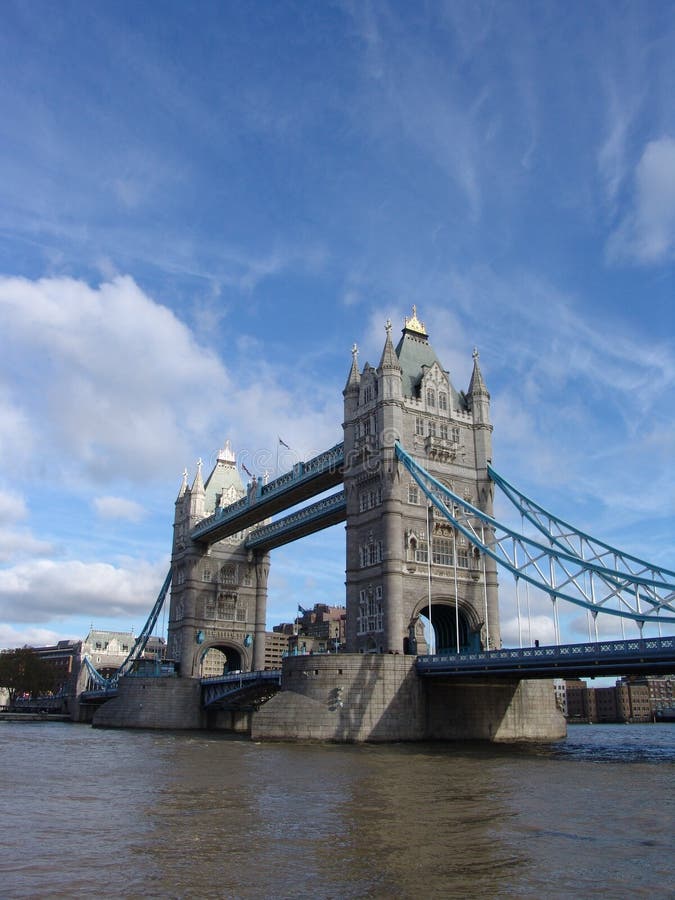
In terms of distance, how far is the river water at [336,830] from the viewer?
583 inches

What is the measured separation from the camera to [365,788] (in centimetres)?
2764

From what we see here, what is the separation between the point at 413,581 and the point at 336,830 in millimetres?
38769

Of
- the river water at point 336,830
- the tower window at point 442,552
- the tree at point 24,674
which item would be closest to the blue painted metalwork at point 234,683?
the tower window at point 442,552

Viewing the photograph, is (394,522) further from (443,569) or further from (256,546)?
(256,546)

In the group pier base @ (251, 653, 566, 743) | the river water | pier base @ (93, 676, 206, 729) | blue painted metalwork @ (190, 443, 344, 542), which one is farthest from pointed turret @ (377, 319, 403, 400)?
pier base @ (93, 676, 206, 729)

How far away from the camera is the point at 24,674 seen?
433 feet

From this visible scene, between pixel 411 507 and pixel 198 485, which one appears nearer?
pixel 411 507

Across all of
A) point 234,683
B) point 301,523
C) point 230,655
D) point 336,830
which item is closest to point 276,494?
point 301,523

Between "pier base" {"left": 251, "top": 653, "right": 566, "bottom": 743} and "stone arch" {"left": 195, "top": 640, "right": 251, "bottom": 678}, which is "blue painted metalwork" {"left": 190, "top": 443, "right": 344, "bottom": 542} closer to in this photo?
"stone arch" {"left": 195, "top": 640, "right": 251, "bottom": 678}

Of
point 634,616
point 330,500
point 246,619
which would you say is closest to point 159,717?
point 246,619

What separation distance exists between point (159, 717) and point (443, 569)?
36.6 m

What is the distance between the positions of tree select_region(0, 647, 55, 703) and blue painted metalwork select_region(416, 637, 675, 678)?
98.6 metres

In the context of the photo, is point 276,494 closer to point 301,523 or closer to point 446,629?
point 301,523

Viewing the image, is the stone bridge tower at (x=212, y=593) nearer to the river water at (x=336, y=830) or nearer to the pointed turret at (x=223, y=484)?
the pointed turret at (x=223, y=484)
